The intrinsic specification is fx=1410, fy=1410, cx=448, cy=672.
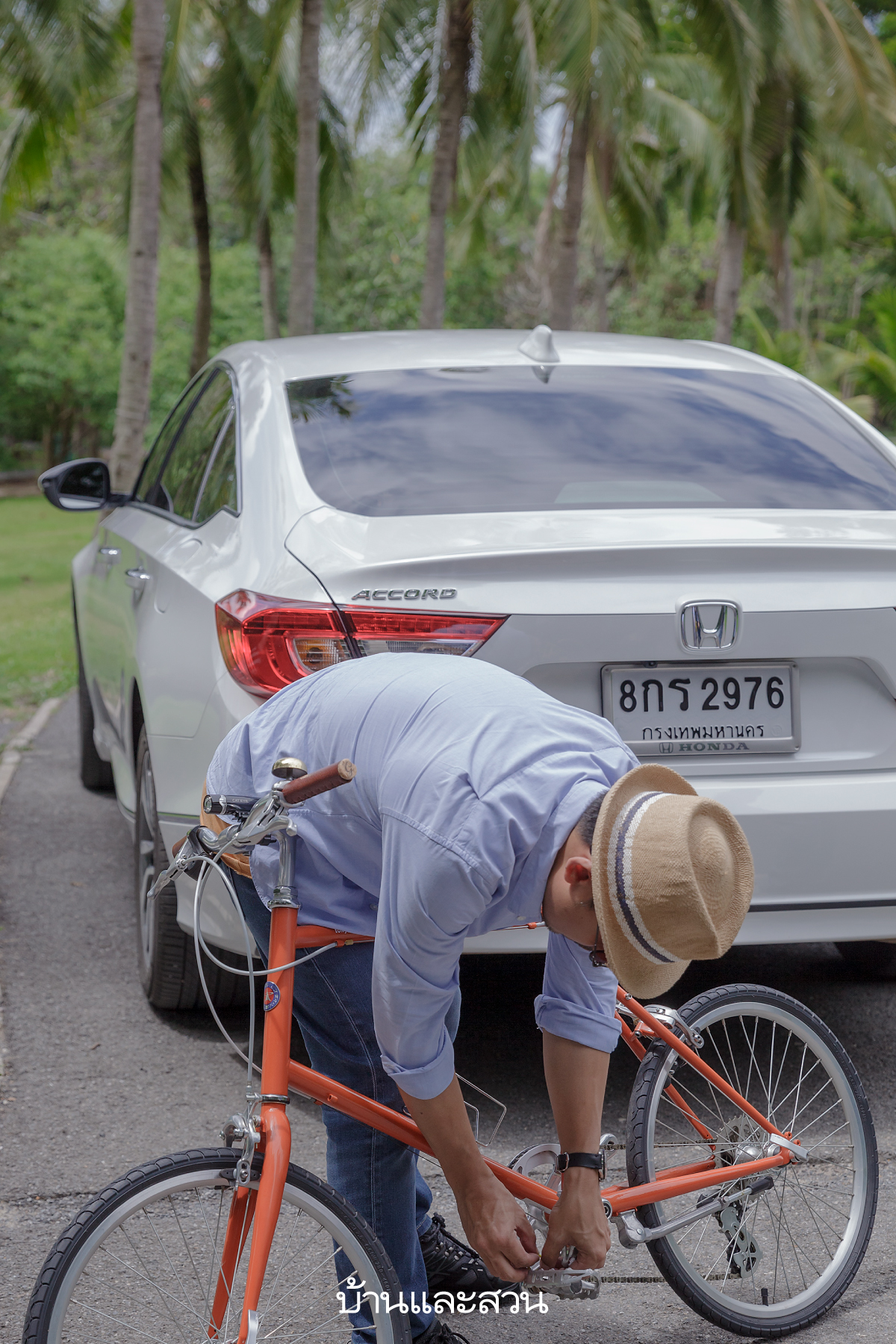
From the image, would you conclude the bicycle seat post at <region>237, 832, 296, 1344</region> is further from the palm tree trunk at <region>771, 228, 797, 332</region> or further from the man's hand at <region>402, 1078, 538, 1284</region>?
the palm tree trunk at <region>771, 228, 797, 332</region>

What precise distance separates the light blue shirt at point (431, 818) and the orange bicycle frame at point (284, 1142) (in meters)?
0.12

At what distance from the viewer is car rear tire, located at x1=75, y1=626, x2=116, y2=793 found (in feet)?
20.9

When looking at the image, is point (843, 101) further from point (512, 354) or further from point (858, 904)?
point (858, 904)

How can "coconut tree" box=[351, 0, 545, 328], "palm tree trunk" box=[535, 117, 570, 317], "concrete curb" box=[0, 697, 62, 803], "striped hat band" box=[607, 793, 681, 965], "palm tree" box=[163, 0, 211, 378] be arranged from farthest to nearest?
"palm tree trunk" box=[535, 117, 570, 317] → "palm tree" box=[163, 0, 211, 378] → "coconut tree" box=[351, 0, 545, 328] → "concrete curb" box=[0, 697, 62, 803] → "striped hat band" box=[607, 793, 681, 965]

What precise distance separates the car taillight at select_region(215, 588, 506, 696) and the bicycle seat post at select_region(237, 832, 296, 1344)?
90cm

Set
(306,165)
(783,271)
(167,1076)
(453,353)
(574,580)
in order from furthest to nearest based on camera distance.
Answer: (783,271), (306,165), (453,353), (167,1076), (574,580)

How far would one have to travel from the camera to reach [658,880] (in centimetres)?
177

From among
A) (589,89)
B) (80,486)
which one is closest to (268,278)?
(589,89)

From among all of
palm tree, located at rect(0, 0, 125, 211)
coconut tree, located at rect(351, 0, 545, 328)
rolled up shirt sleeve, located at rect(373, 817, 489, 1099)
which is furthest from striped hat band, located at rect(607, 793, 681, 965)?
palm tree, located at rect(0, 0, 125, 211)

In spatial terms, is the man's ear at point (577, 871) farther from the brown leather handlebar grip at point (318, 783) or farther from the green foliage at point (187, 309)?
the green foliage at point (187, 309)

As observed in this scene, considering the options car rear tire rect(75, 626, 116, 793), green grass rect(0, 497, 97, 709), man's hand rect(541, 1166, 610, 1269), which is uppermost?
man's hand rect(541, 1166, 610, 1269)

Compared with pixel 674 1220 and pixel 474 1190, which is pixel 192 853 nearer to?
pixel 474 1190

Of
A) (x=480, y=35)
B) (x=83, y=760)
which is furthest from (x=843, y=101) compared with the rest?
(x=83, y=760)

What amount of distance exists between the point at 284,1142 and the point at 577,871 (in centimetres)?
60
